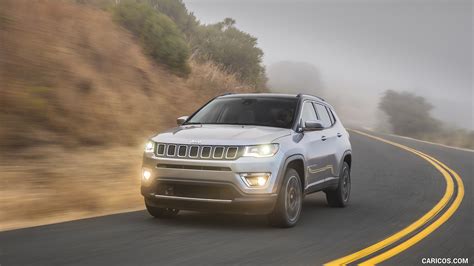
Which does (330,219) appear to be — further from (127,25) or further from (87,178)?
(127,25)

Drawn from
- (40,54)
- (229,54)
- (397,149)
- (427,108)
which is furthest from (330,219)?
(427,108)

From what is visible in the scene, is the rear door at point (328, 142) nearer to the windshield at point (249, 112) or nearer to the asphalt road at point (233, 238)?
the asphalt road at point (233, 238)

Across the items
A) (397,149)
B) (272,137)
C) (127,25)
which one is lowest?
(397,149)

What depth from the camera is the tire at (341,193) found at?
10719 millimetres

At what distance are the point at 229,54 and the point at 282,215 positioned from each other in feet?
101

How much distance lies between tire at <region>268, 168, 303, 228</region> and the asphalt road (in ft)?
0.41

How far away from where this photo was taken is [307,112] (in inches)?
380

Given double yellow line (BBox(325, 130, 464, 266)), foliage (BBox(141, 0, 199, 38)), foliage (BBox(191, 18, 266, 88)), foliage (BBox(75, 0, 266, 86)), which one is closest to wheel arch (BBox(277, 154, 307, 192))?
double yellow line (BBox(325, 130, 464, 266))

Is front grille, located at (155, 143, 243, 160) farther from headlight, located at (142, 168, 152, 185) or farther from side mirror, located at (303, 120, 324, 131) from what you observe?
side mirror, located at (303, 120, 324, 131)

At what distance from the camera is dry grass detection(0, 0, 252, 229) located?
9.75m

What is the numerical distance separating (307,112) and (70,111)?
5.86 m

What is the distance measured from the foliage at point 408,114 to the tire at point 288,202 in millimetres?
42110

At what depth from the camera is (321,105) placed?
1068 centimetres

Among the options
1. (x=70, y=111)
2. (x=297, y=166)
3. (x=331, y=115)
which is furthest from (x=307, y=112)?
(x=70, y=111)
